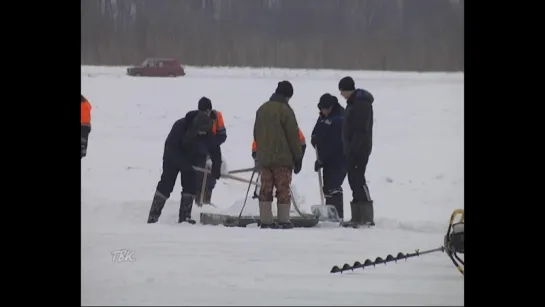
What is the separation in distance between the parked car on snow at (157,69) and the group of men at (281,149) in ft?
41.4

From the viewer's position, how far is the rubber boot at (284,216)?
880 centimetres

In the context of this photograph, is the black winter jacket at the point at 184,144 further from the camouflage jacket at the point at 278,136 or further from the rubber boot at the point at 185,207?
the camouflage jacket at the point at 278,136

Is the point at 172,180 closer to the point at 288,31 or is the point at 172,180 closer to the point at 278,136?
the point at 278,136

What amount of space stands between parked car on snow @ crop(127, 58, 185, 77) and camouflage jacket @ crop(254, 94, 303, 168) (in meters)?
13.8

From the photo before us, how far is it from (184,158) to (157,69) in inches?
542

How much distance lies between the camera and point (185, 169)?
942cm

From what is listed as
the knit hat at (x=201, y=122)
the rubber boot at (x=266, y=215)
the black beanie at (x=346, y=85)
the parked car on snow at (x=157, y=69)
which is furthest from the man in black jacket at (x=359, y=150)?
the parked car on snow at (x=157, y=69)

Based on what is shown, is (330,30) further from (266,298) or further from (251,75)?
(266,298)

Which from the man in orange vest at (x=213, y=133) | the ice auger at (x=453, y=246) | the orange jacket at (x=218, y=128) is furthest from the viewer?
the orange jacket at (x=218, y=128)

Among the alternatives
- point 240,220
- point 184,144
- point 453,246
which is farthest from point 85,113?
point 453,246

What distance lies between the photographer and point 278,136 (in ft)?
28.9

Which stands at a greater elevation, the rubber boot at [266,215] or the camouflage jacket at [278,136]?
the camouflage jacket at [278,136]
